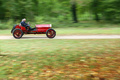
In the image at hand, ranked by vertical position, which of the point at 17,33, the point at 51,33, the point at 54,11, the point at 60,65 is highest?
the point at 54,11

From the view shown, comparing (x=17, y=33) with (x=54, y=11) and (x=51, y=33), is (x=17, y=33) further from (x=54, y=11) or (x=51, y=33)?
(x=54, y=11)

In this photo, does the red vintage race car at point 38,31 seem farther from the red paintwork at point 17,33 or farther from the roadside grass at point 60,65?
the roadside grass at point 60,65

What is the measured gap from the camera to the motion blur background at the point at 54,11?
2246 cm

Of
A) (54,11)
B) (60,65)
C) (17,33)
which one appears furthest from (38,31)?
(54,11)

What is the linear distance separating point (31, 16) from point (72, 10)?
22.3 feet

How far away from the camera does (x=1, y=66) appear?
19.0ft

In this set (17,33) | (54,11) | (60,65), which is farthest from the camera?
(54,11)

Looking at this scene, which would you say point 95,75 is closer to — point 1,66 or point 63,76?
point 63,76

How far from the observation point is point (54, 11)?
24906 mm

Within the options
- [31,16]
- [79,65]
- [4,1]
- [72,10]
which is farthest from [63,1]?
[79,65]

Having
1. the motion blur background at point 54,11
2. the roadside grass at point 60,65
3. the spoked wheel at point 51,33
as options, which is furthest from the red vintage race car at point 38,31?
the motion blur background at point 54,11

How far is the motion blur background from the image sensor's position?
22461 millimetres

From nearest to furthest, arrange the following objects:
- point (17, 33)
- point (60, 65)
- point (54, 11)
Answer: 1. point (60, 65)
2. point (17, 33)
3. point (54, 11)

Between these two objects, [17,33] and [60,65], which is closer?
[60,65]
